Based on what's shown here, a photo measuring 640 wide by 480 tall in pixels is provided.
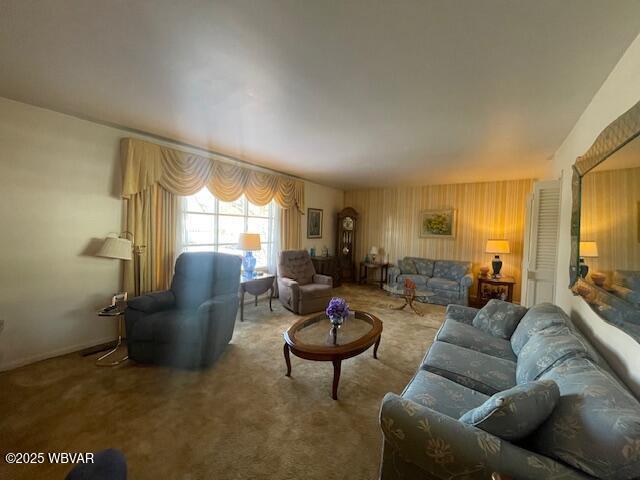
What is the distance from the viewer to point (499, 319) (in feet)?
7.75

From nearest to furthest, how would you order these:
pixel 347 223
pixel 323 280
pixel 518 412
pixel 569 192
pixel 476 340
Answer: pixel 518 412, pixel 476 340, pixel 569 192, pixel 323 280, pixel 347 223

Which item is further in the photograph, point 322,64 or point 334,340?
point 334,340

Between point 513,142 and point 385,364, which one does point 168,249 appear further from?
point 513,142

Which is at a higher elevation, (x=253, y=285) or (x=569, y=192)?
(x=569, y=192)

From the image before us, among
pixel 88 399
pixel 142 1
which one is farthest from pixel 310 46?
pixel 88 399

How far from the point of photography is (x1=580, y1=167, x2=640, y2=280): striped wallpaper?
121cm

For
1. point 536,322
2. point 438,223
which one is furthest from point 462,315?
point 438,223

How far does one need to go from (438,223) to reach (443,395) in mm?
4697

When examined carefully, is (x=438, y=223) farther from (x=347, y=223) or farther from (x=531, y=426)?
(x=531, y=426)

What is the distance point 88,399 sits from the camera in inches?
76.6

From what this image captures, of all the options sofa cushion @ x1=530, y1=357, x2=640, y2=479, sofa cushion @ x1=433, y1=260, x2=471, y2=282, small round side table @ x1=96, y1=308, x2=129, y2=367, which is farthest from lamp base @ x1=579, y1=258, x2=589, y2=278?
small round side table @ x1=96, y1=308, x2=129, y2=367

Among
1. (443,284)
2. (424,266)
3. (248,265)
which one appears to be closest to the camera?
(248,265)

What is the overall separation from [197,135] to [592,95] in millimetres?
3693

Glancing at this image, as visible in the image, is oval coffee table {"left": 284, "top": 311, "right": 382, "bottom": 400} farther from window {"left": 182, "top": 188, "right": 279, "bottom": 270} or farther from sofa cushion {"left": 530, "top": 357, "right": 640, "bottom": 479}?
window {"left": 182, "top": 188, "right": 279, "bottom": 270}
